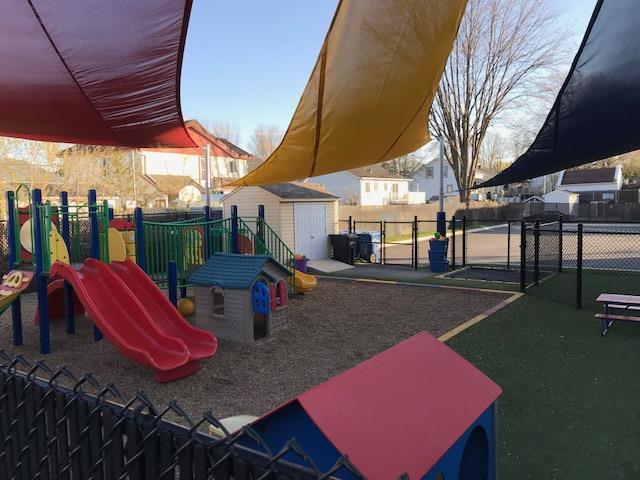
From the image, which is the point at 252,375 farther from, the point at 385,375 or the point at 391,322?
the point at 385,375

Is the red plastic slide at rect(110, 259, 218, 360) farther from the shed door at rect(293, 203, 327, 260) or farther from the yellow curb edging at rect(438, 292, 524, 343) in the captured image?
the shed door at rect(293, 203, 327, 260)

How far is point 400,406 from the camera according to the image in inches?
80.3

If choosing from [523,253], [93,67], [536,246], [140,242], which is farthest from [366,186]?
[93,67]

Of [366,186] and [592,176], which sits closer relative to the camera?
[366,186]

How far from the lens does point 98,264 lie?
308 inches

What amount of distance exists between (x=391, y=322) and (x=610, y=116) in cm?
506

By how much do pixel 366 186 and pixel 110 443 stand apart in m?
48.8

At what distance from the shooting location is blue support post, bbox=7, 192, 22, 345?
26.9 ft

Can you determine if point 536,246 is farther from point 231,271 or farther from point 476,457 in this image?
point 476,457

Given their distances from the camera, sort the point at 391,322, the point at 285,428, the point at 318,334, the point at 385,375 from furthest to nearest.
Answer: the point at 391,322
the point at 318,334
the point at 385,375
the point at 285,428

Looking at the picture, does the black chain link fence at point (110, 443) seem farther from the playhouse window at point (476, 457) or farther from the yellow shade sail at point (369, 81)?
the yellow shade sail at point (369, 81)

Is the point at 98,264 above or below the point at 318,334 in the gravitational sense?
above

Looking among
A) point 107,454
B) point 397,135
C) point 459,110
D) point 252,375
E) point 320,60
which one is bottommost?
point 252,375

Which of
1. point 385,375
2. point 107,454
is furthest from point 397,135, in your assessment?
point 107,454
